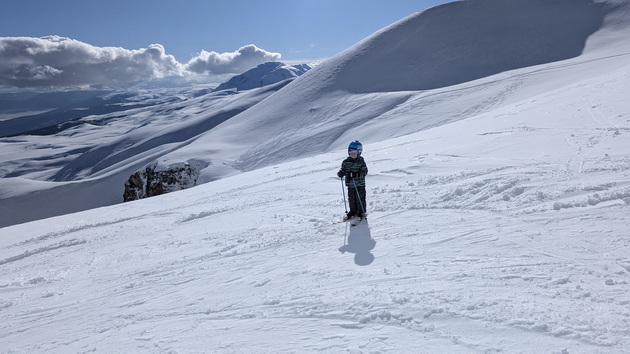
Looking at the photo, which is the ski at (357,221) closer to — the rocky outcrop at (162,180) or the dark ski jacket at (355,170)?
the dark ski jacket at (355,170)

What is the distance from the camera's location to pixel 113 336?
4551mm

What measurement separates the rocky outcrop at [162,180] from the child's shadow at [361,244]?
134ft

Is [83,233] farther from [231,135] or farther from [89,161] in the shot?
[89,161]

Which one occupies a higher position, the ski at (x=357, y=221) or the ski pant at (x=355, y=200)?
the ski pant at (x=355, y=200)

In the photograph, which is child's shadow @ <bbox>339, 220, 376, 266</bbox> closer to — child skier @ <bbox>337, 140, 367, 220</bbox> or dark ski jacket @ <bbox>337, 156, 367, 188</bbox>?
child skier @ <bbox>337, 140, 367, 220</bbox>

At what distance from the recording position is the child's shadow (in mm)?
5517

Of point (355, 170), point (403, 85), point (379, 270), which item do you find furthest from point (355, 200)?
point (403, 85)

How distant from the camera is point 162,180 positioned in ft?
155

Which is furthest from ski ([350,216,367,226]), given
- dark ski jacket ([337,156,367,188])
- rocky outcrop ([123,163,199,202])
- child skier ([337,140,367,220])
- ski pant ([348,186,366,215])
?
rocky outcrop ([123,163,199,202])

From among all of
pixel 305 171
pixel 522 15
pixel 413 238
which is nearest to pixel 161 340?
pixel 413 238

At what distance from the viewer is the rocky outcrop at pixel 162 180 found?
4600 centimetres

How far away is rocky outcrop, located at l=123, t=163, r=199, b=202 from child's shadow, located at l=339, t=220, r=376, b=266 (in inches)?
1610

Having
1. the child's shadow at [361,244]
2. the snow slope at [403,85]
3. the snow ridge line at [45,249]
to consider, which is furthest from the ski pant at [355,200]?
the snow slope at [403,85]

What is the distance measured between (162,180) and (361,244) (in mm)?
46556
